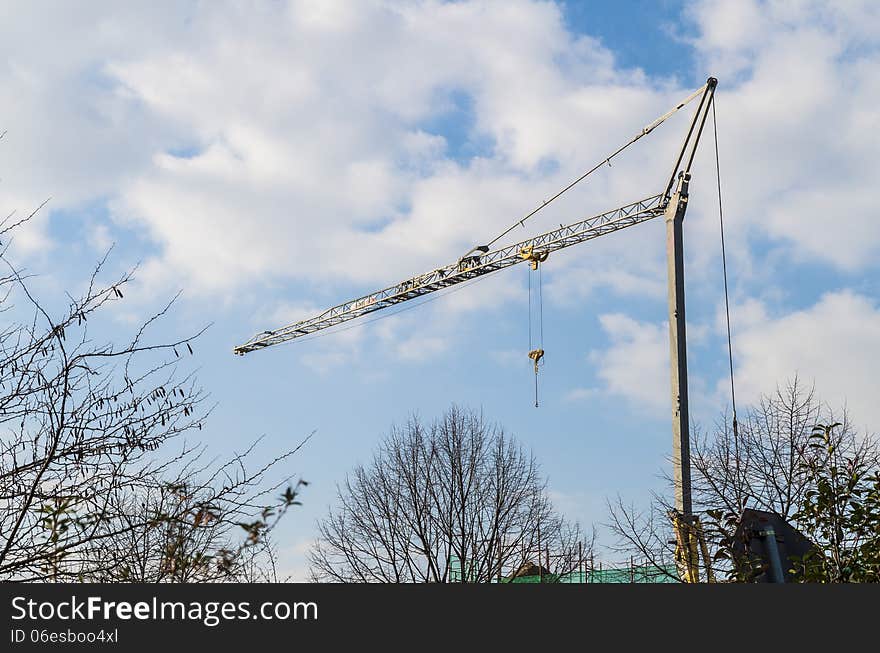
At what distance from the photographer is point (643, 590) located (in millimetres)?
3744

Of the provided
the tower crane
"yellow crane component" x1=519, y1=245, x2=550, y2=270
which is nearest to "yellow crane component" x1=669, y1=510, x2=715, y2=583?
the tower crane

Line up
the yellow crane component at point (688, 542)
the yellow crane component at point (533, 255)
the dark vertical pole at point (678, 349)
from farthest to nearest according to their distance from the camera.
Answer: the yellow crane component at point (533, 255) < the dark vertical pole at point (678, 349) < the yellow crane component at point (688, 542)

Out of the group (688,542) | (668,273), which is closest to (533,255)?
(668,273)

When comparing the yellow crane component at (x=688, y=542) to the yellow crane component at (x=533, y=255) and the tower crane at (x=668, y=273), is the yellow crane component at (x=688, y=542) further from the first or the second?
the yellow crane component at (x=533, y=255)

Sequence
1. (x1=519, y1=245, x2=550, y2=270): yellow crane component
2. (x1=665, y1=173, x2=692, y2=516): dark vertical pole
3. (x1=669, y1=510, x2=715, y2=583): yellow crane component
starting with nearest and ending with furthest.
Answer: (x1=669, y1=510, x2=715, y2=583): yellow crane component → (x1=665, y1=173, x2=692, y2=516): dark vertical pole → (x1=519, y1=245, x2=550, y2=270): yellow crane component

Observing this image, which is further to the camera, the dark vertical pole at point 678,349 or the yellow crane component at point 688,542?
the dark vertical pole at point 678,349

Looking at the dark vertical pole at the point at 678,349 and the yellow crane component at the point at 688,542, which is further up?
the dark vertical pole at the point at 678,349

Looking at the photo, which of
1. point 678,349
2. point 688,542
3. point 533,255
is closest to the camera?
point 688,542

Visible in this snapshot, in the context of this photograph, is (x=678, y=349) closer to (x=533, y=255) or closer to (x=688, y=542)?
(x=533, y=255)

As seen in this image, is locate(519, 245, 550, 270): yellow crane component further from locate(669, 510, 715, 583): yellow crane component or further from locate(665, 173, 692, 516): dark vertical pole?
locate(669, 510, 715, 583): yellow crane component

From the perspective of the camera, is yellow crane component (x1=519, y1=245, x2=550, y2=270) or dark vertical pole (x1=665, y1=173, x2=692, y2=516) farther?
yellow crane component (x1=519, y1=245, x2=550, y2=270)

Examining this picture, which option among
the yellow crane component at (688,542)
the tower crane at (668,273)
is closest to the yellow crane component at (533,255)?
Result: the tower crane at (668,273)

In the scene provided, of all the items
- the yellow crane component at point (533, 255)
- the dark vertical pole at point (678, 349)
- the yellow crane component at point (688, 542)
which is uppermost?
the yellow crane component at point (533, 255)

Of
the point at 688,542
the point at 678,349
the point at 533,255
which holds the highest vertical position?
the point at 533,255
